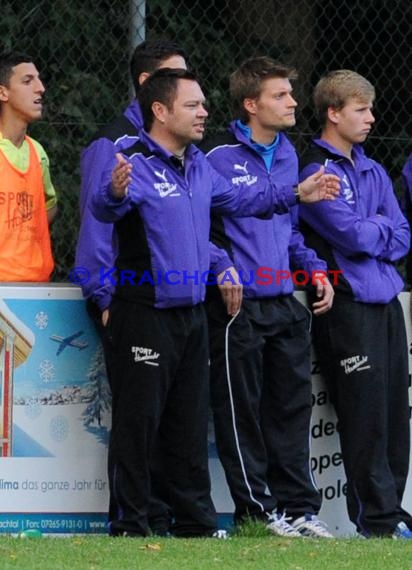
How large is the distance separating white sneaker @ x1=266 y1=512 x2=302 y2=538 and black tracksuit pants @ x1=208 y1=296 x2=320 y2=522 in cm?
5

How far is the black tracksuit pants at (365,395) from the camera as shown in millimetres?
8039

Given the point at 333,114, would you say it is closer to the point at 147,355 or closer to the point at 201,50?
the point at 147,355

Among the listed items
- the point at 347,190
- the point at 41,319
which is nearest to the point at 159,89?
the point at 347,190

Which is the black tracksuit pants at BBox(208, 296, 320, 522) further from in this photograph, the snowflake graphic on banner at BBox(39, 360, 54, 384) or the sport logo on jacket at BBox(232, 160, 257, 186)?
the snowflake graphic on banner at BBox(39, 360, 54, 384)

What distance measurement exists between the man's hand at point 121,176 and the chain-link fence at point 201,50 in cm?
200

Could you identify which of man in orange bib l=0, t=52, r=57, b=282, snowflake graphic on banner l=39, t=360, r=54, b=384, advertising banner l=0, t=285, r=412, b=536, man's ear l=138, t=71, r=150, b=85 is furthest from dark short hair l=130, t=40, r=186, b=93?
snowflake graphic on banner l=39, t=360, r=54, b=384

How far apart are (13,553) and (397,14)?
195 inches

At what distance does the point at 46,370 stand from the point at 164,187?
1175mm

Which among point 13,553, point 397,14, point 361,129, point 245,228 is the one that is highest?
point 397,14

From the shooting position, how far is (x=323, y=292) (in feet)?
26.3

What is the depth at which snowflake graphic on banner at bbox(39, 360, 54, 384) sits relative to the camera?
798cm

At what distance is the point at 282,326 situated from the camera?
311 inches

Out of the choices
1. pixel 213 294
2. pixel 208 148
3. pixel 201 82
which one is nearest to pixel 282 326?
pixel 213 294

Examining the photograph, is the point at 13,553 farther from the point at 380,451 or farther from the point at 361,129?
the point at 361,129
